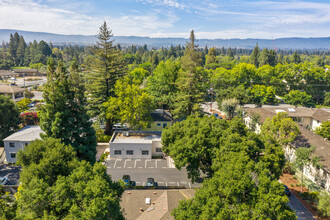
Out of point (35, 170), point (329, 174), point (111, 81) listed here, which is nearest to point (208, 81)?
point (111, 81)

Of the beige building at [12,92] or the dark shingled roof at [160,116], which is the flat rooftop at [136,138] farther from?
the beige building at [12,92]

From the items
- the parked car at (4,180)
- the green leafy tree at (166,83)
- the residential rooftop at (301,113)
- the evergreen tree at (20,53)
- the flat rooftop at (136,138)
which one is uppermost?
the evergreen tree at (20,53)

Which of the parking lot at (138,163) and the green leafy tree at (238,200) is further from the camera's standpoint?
the parking lot at (138,163)

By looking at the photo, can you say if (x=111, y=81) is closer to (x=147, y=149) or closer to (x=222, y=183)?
(x=147, y=149)

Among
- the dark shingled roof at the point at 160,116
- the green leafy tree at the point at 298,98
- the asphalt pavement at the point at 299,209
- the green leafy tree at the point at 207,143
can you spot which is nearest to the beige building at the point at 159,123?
the dark shingled roof at the point at 160,116

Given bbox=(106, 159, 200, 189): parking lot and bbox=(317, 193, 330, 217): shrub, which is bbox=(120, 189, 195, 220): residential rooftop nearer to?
bbox=(106, 159, 200, 189): parking lot

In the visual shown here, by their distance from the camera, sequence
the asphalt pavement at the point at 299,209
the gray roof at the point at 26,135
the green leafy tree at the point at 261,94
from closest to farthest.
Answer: the asphalt pavement at the point at 299,209, the gray roof at the point at 26,135, the green leafy tree at the point at 261,94

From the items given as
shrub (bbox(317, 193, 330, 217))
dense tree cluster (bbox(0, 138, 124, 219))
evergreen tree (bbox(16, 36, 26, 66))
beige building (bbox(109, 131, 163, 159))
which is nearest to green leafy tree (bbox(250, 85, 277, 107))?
beige building (bbox(109, 131, 163, 159))

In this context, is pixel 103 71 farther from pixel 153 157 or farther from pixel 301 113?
pixel 301 113
